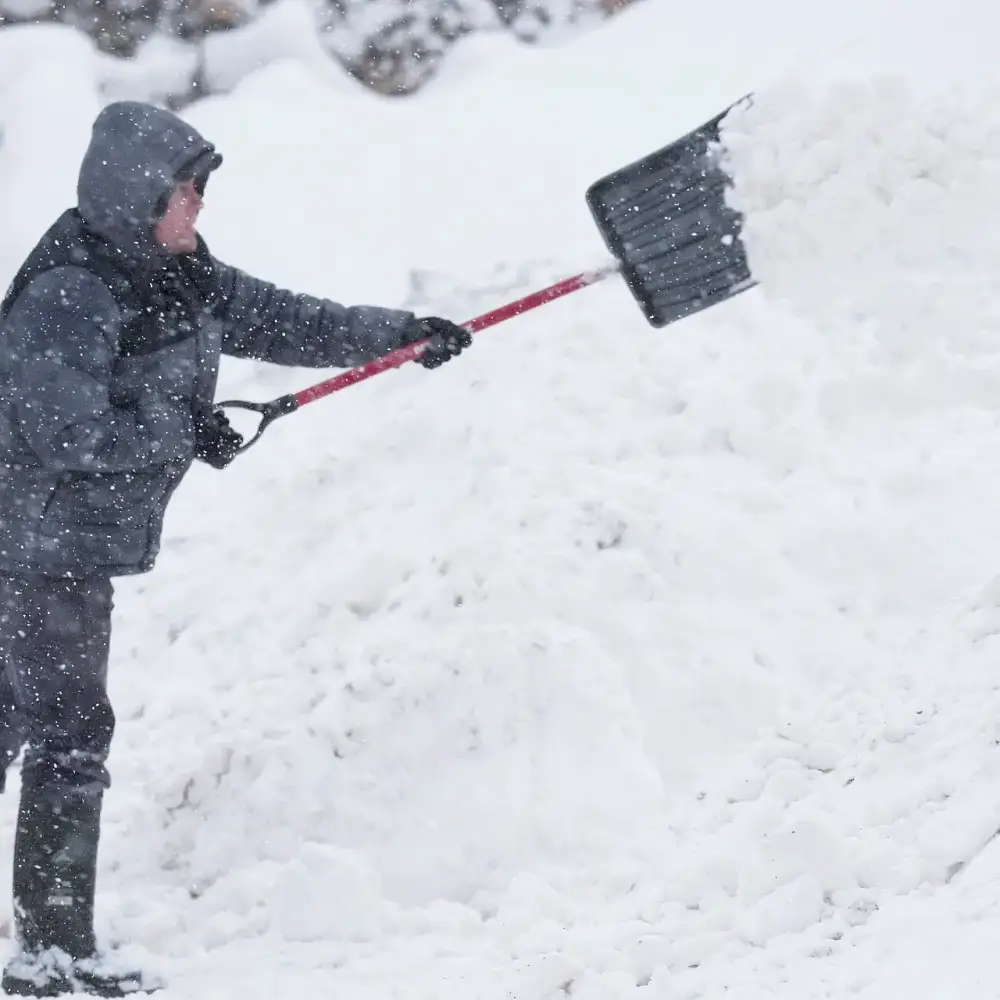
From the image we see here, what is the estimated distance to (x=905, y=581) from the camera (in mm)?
3715

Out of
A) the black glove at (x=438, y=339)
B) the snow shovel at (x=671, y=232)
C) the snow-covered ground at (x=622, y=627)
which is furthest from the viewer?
the snow shovel at (x=671, y=232)

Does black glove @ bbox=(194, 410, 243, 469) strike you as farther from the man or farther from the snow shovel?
the snow shovel

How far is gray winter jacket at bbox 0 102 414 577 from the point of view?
2.56 meters

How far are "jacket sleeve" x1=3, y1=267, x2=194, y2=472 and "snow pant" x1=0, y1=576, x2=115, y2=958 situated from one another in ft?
1.01

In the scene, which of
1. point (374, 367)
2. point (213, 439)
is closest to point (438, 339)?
point (374, 367)

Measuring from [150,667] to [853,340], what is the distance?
2.53m

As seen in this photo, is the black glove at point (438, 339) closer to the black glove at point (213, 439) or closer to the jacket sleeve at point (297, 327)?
the jacket sleeve at point (297, 327)

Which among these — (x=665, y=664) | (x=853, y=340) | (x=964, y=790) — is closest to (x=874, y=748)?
(x=964, y=790)

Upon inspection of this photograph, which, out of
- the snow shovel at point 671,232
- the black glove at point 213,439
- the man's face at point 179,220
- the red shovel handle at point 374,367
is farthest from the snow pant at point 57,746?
the snow shovel at point 671,232

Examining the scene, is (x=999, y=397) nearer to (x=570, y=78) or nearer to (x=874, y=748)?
(x=874, y=748)

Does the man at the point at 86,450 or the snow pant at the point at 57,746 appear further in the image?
the snow pant at the point at 57,746

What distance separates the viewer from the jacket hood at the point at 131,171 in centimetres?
259

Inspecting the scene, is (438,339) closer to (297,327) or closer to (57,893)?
(297,327)

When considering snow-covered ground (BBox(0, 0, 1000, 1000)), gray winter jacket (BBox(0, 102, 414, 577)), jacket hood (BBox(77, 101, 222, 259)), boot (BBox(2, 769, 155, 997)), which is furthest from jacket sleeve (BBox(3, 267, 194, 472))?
snow-covered ground (BBox(0, 0, 1000, 1000))
